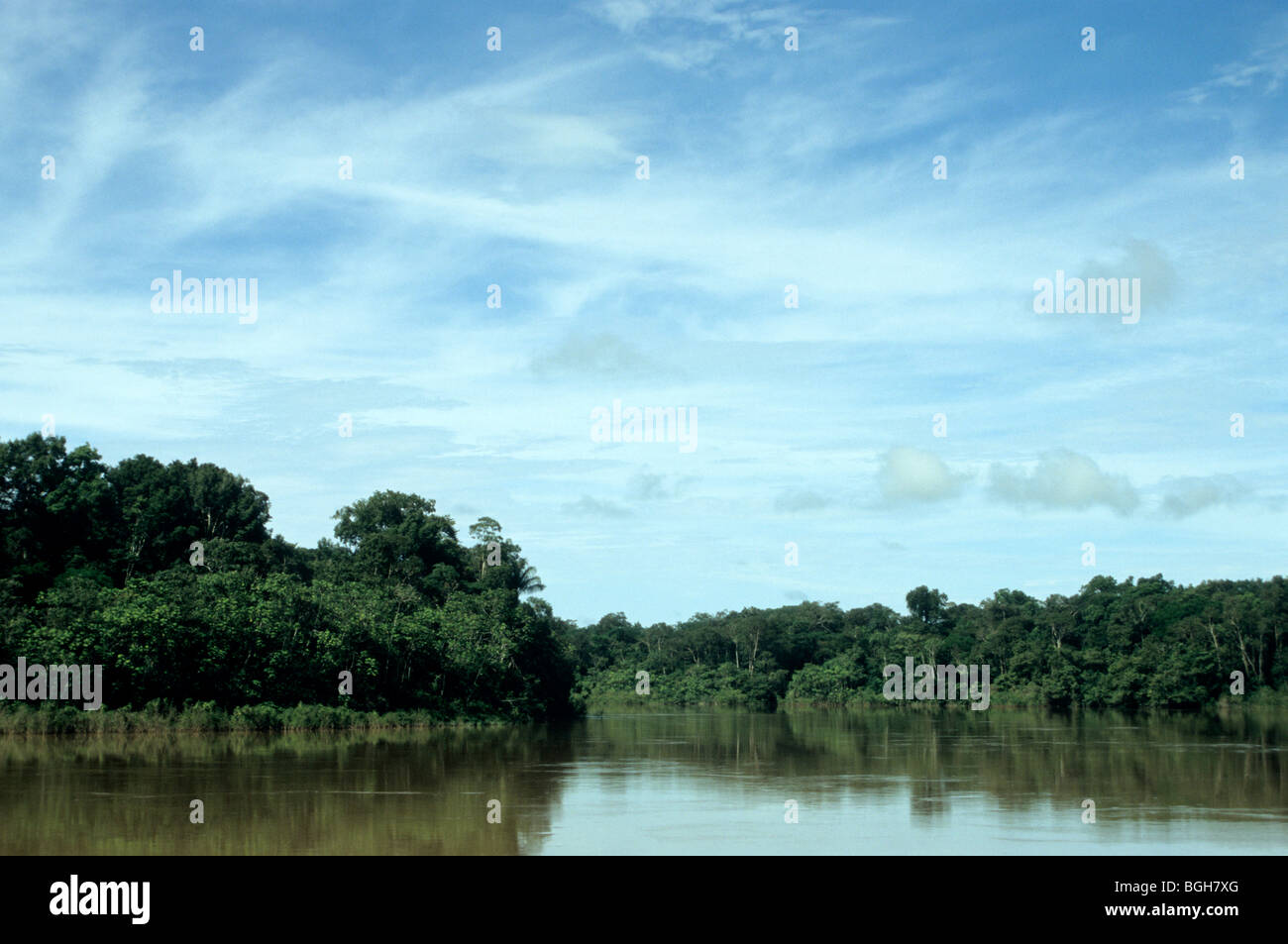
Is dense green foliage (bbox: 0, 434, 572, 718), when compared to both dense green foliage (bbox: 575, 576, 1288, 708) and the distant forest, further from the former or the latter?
dense green foliage (bbox: 575, 576, 1288, 708)

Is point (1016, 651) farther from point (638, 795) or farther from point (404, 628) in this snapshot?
point (638, 795)

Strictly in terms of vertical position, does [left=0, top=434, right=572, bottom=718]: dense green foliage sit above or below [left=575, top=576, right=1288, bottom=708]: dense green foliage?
above

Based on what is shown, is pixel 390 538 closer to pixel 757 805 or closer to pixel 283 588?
pixel 283 588

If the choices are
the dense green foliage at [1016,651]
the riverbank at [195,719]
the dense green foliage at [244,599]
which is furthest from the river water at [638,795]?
the dense green foliage at [1016,651]

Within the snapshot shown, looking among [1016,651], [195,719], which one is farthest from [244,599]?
[1016,651]

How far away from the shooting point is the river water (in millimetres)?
16531

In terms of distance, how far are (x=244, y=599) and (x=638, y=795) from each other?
24225 mm

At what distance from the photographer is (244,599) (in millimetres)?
41844

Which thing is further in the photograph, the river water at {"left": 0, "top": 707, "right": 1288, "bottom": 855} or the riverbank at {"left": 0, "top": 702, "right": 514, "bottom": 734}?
the riverbank at {"left": 0, "top": 702, "right": 514, "bottom": 734}

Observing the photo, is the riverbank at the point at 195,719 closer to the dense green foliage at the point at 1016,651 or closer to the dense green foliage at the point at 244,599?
the dense green foliage at the point at 244,599

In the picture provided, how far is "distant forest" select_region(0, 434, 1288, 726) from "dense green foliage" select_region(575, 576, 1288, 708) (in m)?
0.17

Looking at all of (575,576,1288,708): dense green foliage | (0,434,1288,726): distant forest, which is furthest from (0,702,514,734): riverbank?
(575,576,1288,708): dense green foliage

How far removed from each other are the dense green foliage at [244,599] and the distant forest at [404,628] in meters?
0.10

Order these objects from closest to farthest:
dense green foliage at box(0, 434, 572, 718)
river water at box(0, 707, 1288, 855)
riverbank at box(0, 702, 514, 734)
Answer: river water at box(0, 707, 1288, 855)
riverbank at box(0, 702, 514, 734)
dense green foliage at box(0, 434, 572, 718)
